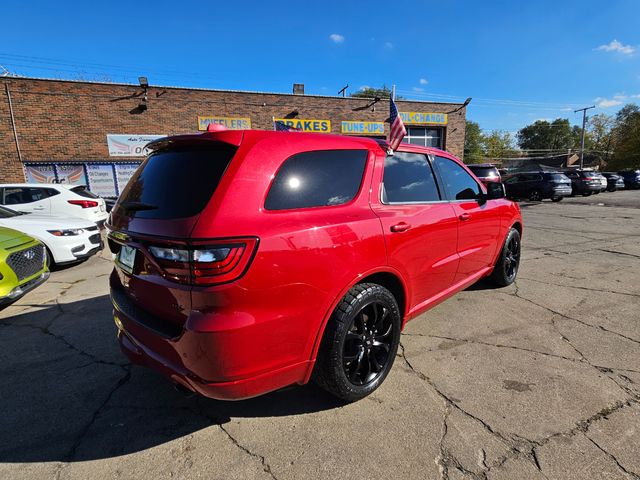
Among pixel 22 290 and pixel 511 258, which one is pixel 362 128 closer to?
pixel 511 258

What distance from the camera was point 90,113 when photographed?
16.0m

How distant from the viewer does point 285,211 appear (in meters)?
1.93

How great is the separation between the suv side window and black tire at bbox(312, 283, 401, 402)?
77 centimetres

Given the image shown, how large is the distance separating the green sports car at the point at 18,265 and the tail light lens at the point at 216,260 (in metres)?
3.60

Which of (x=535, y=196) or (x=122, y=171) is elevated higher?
(x=122, y=171)

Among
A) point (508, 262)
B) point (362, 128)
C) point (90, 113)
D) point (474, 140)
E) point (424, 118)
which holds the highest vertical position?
point (474, 140)

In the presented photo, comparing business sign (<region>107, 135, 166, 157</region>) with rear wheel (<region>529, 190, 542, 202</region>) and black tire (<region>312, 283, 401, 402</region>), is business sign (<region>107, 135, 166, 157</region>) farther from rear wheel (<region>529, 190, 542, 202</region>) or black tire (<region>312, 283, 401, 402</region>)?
rear wheel (<region>529, 190, 542, 202</region>)

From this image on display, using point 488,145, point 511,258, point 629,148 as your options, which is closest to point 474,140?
point 488,145

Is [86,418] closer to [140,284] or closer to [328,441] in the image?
[140,284]

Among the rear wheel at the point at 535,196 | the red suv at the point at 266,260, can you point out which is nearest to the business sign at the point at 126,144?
the red suv at the point at 266,260

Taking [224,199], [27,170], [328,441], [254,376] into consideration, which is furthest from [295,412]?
[27,170]

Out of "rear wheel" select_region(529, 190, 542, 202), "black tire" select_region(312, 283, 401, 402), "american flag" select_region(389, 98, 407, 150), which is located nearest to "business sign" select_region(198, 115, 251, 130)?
"rear wheel" select_region(529, 190, 542, 202)

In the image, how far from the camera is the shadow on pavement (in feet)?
6.89

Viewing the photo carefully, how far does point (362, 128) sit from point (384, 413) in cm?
2134
